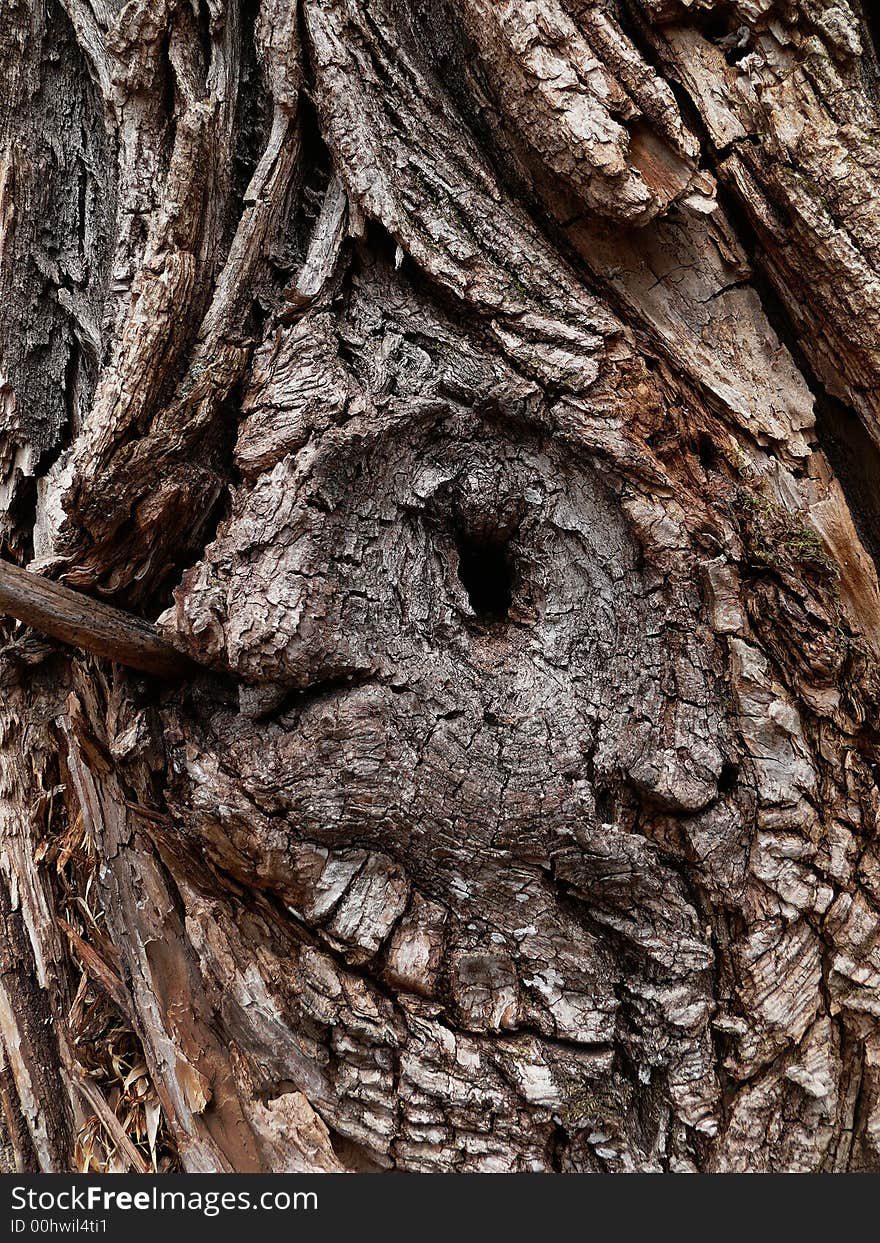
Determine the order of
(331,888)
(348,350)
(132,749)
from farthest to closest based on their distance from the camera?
(348,350) < (132,749) < (331,888)

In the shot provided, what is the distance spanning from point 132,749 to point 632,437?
1.35 meters

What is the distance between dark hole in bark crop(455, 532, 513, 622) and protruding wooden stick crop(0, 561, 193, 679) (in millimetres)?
744

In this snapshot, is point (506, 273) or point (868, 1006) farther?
point (506, 273)

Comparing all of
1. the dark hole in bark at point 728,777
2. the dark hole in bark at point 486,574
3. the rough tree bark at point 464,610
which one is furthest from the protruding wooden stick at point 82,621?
the dark hole in bark at point 728,777

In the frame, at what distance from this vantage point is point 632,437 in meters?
1.93

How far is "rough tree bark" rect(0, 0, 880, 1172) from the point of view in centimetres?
177

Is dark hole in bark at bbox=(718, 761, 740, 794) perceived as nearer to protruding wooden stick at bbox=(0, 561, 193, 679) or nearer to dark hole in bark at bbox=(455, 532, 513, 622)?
dark hole in bark at bbox=(455, 532, 513, 622)

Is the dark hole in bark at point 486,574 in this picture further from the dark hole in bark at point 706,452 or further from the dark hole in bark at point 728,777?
the dark hole in bark at point 728,777

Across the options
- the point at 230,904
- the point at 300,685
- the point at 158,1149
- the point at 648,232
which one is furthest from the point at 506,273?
the point at 158,1149

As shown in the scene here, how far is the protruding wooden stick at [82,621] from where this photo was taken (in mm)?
1770

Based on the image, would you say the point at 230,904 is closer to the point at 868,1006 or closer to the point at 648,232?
the point at 868,1006

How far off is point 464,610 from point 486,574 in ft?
0.80

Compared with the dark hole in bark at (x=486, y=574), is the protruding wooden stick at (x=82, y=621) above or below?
below

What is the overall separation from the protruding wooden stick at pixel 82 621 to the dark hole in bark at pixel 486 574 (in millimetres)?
744
